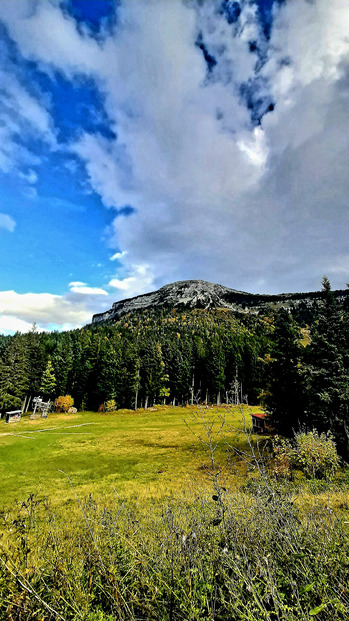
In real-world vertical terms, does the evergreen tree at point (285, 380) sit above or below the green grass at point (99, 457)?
above

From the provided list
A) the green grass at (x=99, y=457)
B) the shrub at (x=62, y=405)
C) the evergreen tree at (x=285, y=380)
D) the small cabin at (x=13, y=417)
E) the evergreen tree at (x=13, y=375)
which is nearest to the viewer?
the green grass at (x=99, y=457)

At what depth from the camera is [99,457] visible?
29.2 metres

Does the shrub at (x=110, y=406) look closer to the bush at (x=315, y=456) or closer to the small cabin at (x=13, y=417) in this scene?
the small cabin at (x=13, y=417)

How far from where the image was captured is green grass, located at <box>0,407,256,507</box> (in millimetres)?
18797

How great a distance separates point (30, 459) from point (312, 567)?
32325mm

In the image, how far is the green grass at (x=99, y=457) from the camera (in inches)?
740

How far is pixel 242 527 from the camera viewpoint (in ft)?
15.9

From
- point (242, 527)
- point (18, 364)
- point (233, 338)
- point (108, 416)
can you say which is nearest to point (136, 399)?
point (108, 416)

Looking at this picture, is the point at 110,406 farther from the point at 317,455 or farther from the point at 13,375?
the point at 317,455

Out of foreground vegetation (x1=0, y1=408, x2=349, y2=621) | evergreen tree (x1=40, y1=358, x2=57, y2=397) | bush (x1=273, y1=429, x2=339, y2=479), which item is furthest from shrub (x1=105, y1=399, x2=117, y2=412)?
bush (x1=273, y1=429, x2=339, y2=479)

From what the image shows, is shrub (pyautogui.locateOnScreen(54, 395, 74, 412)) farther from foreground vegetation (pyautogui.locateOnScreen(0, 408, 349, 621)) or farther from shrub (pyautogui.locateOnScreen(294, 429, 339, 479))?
shrub (pyautogui.locateOnScreen(294, 429, 339, 479))

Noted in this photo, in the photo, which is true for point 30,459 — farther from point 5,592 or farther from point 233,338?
point 233,338

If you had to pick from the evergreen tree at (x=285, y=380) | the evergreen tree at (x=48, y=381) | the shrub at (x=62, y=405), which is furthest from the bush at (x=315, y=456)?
the evergreen tree at (x=48, y=381)

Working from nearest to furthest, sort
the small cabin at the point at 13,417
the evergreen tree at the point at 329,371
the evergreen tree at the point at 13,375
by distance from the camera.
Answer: the evergreen tree at the point at 329,371
the small cabin at the point at 13,417
the evergreen tree at the point at 13,375
